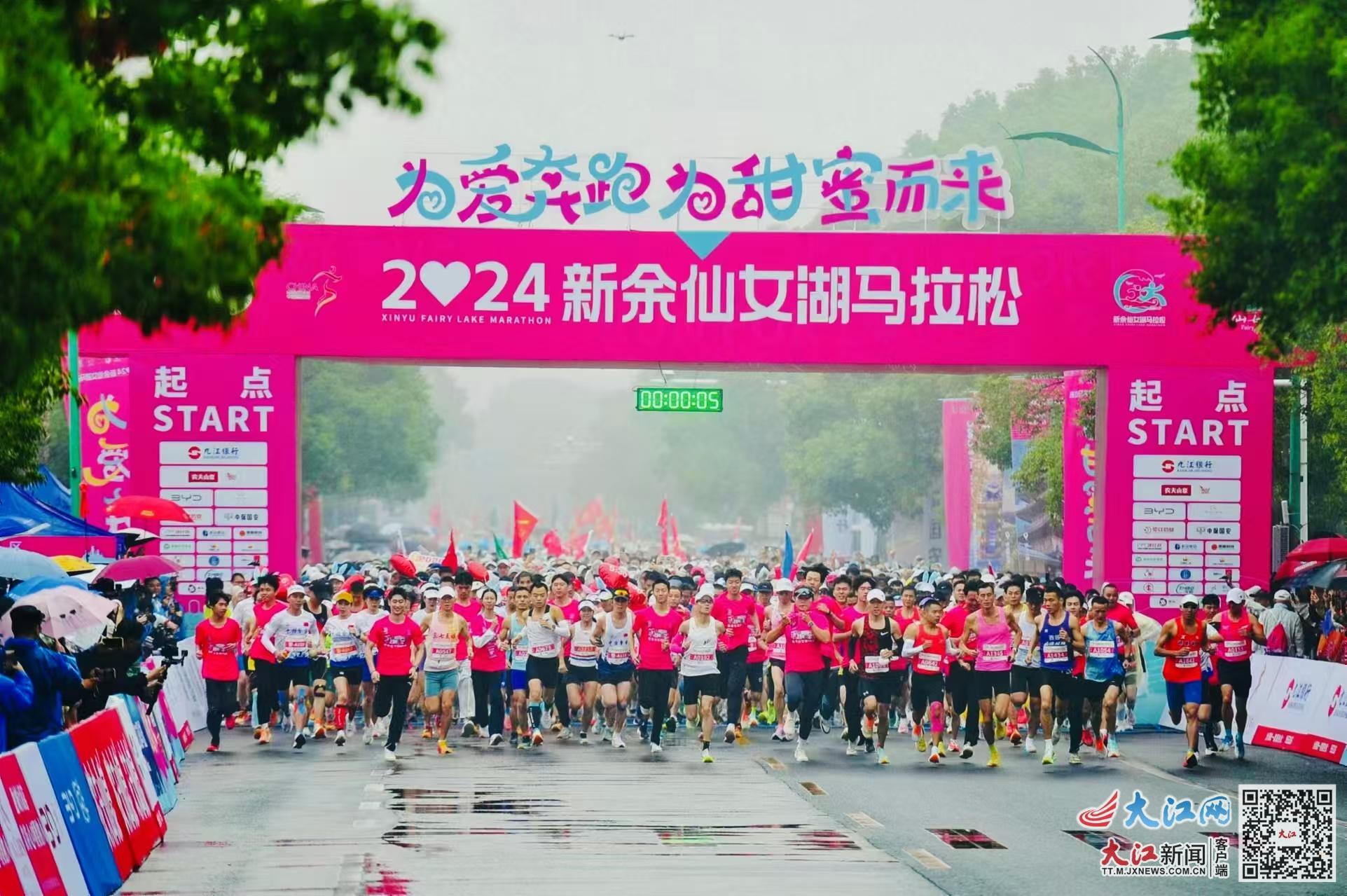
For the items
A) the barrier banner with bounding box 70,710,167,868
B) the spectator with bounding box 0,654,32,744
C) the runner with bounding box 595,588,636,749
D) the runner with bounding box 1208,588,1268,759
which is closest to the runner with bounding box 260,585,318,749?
the runner with bounding box 595,588,636,749

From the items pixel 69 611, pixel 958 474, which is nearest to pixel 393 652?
pixel 69 611

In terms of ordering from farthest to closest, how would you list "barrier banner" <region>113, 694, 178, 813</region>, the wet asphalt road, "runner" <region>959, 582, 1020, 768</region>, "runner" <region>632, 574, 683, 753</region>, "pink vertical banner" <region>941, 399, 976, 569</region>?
"pink vertical banner" <region>941, 399, 976, 569</region> < "runner" <region>632, 574, 683, 753</region> < "runner" <region>959, 582, 1020, 768</region> < "barrier banner" <region>113, 694, 178, 813</region> < the wet asphalt road

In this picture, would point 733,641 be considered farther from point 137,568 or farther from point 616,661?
point 137,568

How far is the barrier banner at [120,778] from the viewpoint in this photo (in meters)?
12.5

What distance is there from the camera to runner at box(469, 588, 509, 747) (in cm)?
2161

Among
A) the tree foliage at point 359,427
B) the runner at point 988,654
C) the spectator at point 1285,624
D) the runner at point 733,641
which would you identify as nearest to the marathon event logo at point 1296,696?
the spectator at point 1285,624

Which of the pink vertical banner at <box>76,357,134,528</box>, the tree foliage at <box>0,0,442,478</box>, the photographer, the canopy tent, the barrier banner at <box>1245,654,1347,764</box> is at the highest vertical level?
the tree foliage at <box>0,0,442,478</box>

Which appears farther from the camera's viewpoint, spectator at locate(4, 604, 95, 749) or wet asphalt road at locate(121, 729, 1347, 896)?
spectator at locate(4, 604, 95, 749)

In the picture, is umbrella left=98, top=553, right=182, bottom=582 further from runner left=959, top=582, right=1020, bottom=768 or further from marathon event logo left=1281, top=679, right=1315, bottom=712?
marathon event logo left=1281, top=679, right=1315, bottom=712

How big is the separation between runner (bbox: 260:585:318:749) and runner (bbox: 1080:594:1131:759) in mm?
7838

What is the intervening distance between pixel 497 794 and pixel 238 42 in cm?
859

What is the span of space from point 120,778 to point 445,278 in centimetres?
1354

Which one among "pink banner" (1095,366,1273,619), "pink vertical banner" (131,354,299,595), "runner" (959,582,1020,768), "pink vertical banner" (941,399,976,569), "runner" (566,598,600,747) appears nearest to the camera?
"runner" (959,582,1020,768)

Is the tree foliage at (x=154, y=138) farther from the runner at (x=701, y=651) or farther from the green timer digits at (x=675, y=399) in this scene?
the green timer digits at (x=675, y=399)
